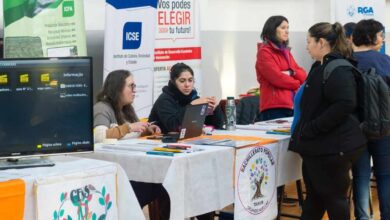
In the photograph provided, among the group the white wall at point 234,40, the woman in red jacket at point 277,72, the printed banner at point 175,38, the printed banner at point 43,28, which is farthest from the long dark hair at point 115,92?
the white wall at point 234,40

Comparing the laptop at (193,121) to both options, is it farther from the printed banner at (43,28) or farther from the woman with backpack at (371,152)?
the printed banner at (43,28)

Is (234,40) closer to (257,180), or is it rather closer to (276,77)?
(276,77)

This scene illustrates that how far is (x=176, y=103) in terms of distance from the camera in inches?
147

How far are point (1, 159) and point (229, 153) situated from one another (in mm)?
1101

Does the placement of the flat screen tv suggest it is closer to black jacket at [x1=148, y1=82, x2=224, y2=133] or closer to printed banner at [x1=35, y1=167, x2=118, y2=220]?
printed banner at [x1=35, y1=167, x2=118, y2=220]

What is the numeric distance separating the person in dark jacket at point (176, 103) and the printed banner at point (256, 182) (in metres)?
0.50

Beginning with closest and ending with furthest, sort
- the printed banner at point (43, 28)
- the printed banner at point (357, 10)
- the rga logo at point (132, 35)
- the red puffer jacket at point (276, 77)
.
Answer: the printed banner at point (43, 28)
the red puffer jacket at point (276, 77)
the rga logo at point (132, 35)
the printed banner at point (357, 10)

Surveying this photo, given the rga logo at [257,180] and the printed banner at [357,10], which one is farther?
Result: the printed banner at [357,10]

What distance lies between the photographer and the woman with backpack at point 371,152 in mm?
3699

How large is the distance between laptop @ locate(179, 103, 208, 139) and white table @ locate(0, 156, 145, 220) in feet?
2.70

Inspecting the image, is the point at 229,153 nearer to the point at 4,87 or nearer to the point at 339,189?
the point at 339,189

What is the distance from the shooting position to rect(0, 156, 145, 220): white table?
2.19 meters

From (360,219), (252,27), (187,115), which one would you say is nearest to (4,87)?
(187,115)

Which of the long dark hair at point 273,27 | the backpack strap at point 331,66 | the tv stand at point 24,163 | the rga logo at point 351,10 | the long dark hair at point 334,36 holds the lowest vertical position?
the tv stand at point 24,163
